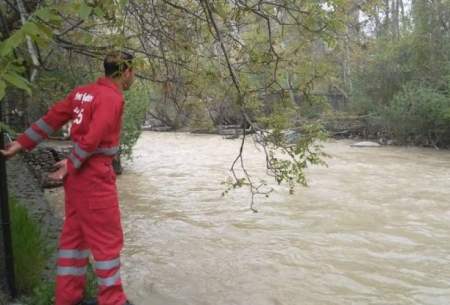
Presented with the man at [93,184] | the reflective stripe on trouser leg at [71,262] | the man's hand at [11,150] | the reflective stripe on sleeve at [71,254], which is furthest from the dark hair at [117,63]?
the reflective stripe on sleeve at [71,254]

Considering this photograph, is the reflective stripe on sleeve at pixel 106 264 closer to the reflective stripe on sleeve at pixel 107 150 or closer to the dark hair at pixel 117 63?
the reflective stripe on sleeve at pixel 107 150

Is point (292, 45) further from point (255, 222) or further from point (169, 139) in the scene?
point (169, 139)

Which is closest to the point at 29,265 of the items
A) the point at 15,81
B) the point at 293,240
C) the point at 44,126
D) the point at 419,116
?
the point at 44,126

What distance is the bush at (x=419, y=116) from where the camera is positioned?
18.0 m

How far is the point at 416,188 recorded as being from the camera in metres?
11.1

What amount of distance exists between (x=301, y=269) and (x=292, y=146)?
7.23ft

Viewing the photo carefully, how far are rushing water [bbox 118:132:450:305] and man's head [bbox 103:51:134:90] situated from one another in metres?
2.36

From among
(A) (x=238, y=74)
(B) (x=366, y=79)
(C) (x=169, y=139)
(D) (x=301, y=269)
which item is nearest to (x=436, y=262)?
(D) (x=301, y=269)

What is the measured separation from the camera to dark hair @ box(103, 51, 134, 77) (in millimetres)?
3234

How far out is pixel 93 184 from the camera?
319 cm

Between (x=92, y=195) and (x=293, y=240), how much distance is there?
177 inches

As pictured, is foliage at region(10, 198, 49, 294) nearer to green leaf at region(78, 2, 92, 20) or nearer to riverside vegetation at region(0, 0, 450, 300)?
riverside vegetation at region(0, 0, 450, 300)

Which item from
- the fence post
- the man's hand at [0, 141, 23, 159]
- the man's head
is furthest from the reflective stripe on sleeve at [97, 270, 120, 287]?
the man's head

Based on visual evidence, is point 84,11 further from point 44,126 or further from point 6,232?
point 6,232
